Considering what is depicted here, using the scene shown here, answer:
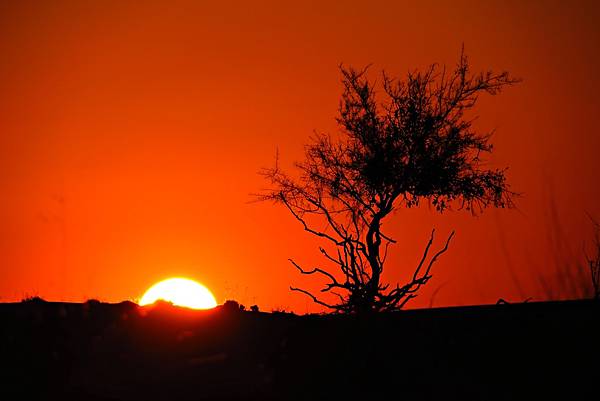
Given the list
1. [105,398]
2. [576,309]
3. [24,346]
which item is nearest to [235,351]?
[105,398]

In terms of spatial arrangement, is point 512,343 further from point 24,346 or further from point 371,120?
point 371,120

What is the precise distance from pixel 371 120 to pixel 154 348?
10.9m

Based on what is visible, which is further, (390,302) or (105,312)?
(390,302)

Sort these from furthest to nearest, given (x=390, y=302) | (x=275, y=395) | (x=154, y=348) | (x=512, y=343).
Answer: (x=390, y=302) < (x=512, y=343) < (x=154, y=348) < (x=275, y=395)

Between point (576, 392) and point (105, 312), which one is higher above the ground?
point (105, 312)

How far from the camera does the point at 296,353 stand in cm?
1096

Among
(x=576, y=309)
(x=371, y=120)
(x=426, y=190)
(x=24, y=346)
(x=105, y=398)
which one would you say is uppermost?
(x=371, y=120)

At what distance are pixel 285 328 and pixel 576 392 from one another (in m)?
4.54

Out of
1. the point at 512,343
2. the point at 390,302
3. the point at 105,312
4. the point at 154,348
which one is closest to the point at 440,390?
the point at 512,343

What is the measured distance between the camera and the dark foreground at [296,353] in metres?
9.70

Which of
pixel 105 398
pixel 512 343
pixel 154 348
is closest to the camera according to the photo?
pixel 105 398

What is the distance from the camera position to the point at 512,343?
36.5 ft

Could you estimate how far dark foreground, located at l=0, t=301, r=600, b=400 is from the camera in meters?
9.70

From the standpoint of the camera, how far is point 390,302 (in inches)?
696
